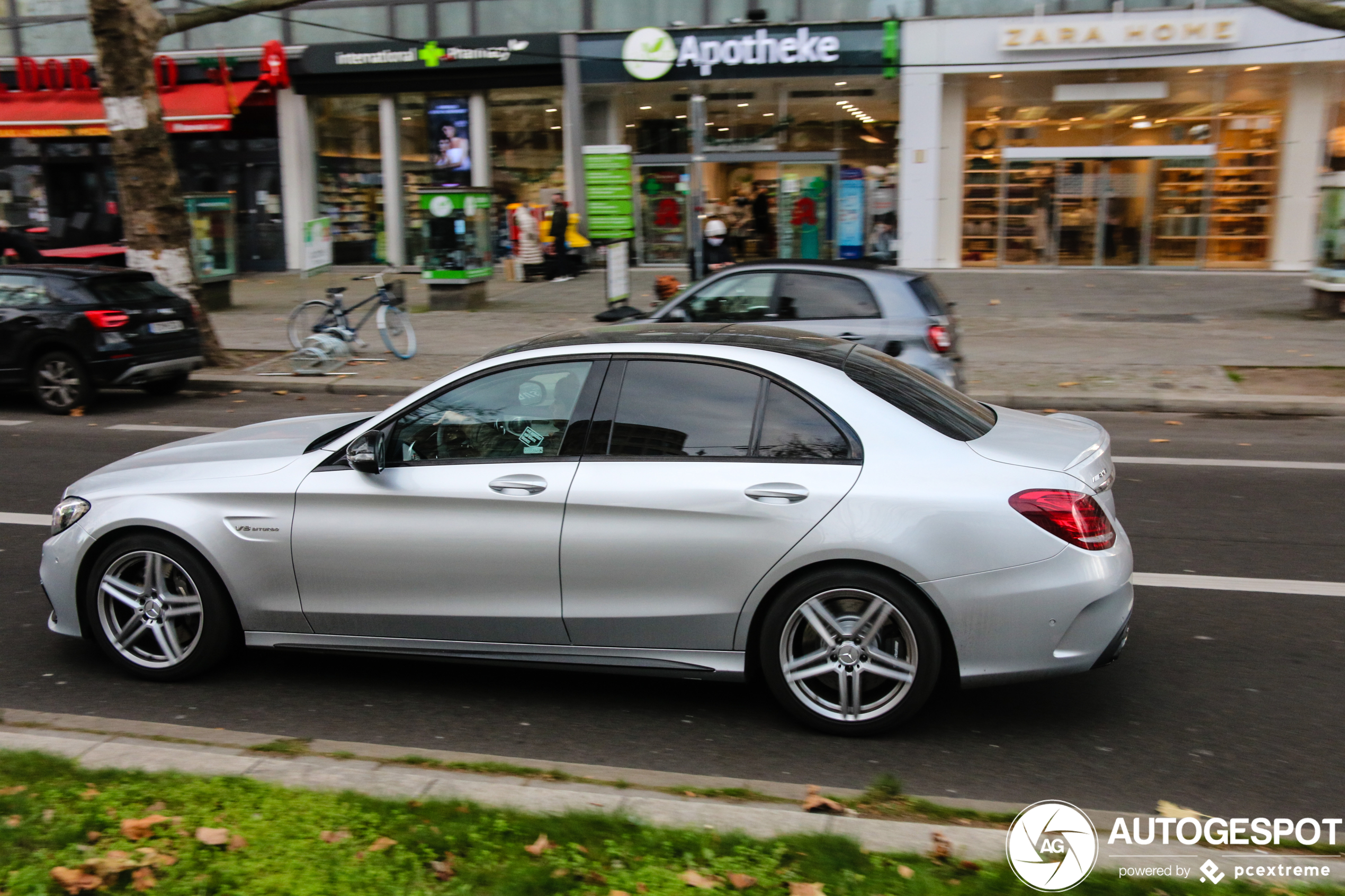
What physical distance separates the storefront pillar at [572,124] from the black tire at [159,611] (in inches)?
843

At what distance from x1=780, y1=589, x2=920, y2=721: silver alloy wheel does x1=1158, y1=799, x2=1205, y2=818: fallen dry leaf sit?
37.8 inches

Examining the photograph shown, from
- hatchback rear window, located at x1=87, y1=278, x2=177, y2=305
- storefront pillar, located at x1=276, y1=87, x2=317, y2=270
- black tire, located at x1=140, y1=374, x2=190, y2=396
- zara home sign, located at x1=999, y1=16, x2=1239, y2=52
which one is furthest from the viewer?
storefront pillar, located at x1=276, y1=87, x2=317, y2=270

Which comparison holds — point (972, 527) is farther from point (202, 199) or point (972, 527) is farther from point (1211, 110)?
point (1211, 110)

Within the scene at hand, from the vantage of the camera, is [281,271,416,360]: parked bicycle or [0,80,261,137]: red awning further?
[0,80,261,137]: red awning

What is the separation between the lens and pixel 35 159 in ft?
98.6

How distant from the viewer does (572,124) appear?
1037 inches

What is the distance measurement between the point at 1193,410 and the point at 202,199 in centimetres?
1638

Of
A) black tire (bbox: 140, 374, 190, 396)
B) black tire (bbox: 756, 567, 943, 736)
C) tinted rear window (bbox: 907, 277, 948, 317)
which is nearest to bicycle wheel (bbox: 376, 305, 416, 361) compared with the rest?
black tire (bbox: 140, 374, 190, 396)

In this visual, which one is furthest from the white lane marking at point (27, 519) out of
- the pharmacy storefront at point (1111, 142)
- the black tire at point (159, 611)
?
the pharmacy storefront at point (1111, 142)

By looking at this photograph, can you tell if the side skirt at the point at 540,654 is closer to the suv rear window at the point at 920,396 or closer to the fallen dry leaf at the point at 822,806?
the fallen dry leaf at the point at 822,806

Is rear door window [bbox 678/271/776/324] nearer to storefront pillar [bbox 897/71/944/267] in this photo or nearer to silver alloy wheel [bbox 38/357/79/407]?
silver alloy wheel [bbox 38/357/79/407]

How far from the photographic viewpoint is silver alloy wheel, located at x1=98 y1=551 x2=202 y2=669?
5.12 meters

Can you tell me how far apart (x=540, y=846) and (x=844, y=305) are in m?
6.98

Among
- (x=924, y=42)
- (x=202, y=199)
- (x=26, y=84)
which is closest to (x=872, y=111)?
(x=924, y=42)
